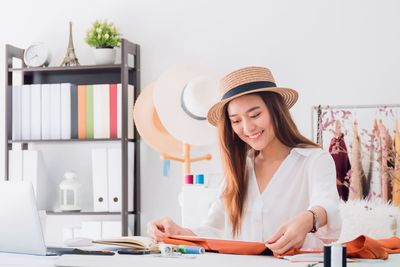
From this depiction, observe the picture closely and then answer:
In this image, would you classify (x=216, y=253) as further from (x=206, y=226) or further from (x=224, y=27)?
(x=224, y=27)

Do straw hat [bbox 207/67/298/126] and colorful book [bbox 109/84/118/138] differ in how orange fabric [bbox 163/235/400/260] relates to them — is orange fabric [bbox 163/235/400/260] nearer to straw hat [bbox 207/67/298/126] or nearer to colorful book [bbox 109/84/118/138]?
straw hat [bbox 207/67/298/126]

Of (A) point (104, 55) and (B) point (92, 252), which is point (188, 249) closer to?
(B) point (92, 252)

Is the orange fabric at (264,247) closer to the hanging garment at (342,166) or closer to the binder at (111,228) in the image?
the hanging garment at (342,166)

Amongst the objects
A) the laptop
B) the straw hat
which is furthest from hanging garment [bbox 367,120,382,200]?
the laptop

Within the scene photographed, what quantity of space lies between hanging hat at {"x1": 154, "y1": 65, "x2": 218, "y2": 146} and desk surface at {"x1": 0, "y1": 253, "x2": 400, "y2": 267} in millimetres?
2027

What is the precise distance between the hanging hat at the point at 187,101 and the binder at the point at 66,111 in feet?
2.08

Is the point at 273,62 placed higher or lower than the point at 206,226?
higher

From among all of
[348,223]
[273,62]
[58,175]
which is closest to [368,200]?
[348,223]

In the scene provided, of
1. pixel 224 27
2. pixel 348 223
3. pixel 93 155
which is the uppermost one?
pixel 224 27

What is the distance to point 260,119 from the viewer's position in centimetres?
266

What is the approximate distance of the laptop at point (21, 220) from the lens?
235 cm

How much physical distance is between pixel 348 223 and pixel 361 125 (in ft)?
1.89

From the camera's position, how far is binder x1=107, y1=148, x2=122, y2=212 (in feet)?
14.9

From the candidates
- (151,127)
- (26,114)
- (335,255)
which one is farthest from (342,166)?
(335,255)
